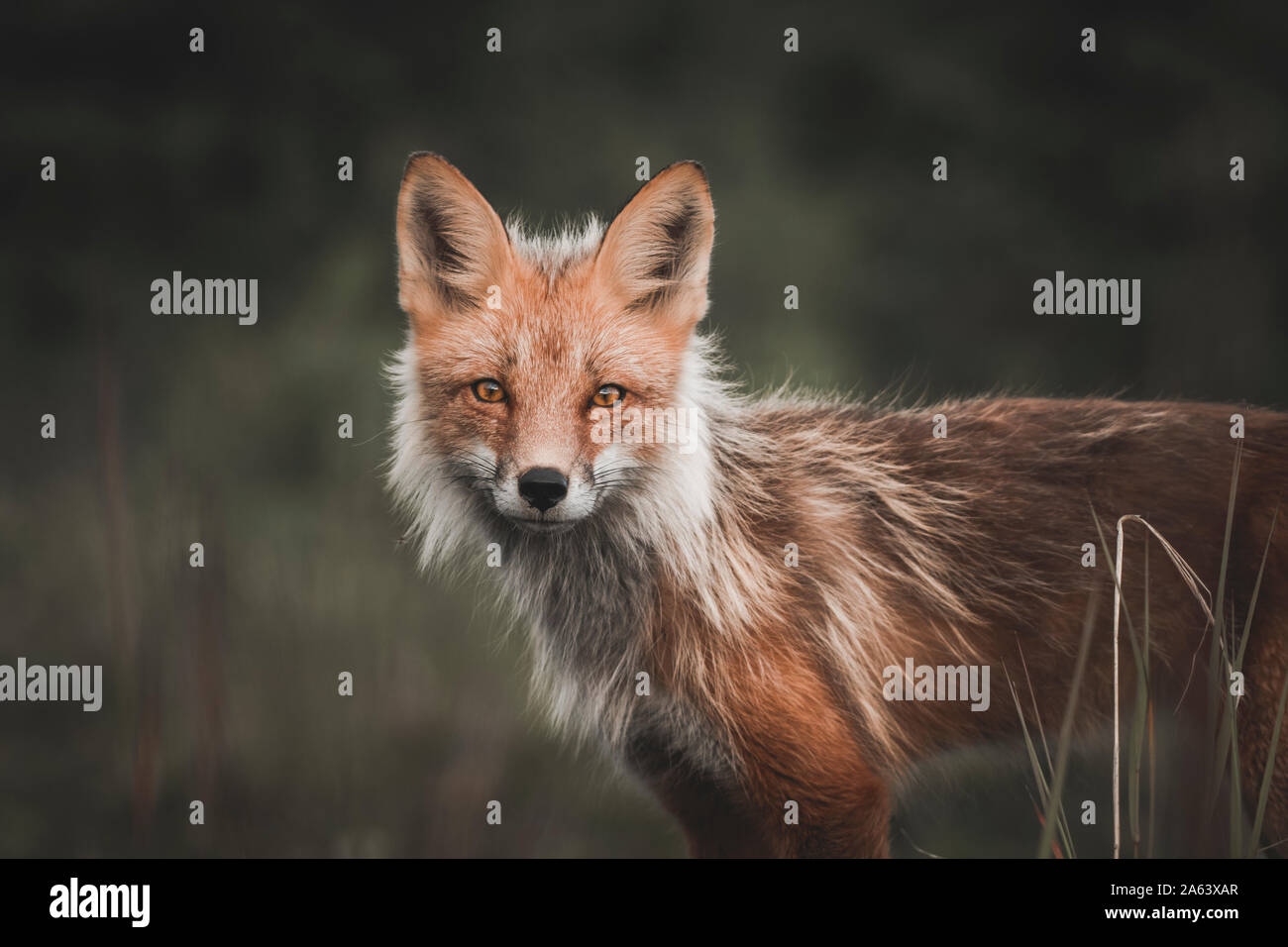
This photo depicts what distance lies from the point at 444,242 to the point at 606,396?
2.30 ft

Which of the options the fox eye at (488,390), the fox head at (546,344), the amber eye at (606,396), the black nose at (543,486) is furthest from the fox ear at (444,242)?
the black nose at (543,486)

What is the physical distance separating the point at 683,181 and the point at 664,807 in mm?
1924

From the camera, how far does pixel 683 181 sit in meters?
2.76

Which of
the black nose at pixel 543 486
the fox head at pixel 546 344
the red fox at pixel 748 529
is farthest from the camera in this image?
the red fox at pixel 748 529

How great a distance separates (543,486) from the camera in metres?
2.40

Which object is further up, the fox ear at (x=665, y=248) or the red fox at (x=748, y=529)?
the fox ear at (x=665, y=248)

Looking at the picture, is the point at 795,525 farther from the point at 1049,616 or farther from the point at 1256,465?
the point at 1256,465

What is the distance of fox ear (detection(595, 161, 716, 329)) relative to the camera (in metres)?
2.76

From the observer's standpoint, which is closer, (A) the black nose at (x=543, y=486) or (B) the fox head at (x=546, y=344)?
(A) the black nose at (x=543, y=486)

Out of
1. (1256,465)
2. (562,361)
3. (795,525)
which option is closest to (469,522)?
(562,361)

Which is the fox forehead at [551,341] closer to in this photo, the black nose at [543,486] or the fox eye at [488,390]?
the fox eye at [488,390]

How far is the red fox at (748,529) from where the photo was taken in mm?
2717

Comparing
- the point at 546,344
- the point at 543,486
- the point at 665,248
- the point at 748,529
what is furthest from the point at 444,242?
the point at 748,529

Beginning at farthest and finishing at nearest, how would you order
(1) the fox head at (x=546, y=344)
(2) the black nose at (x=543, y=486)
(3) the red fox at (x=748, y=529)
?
(3) the red fox at (x=748, y=529)
(1) the fox head at (x=546, y=344)
(2) the black nose at (x=543, y=486)
